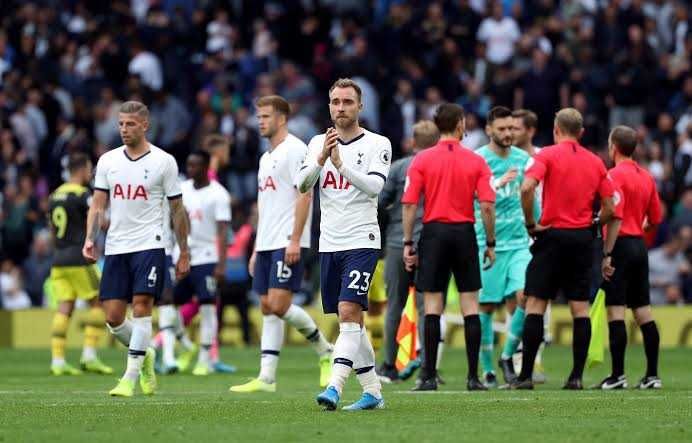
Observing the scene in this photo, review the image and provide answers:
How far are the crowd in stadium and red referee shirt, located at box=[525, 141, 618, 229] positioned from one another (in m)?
11.2

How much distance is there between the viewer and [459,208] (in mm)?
14648

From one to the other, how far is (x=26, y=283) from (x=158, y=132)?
3.85m

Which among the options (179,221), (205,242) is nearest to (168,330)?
(205,242)

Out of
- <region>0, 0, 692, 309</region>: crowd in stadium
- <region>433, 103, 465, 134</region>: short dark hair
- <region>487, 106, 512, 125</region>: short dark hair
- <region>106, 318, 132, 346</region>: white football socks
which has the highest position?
<region>0, 0, 692, 309</region>: crowd in stadium

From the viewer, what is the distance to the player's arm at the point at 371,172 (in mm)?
12146

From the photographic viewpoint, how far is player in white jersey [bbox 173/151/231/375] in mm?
19094

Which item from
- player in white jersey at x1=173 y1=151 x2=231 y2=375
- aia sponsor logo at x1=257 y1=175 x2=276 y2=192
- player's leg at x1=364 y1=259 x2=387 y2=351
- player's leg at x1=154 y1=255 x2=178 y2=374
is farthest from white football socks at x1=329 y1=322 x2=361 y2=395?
player's leg at x1=154 y1=255 x2=178 y2=374

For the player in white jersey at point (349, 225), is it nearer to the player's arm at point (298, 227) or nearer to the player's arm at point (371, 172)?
the player's arm at point (371, 172)

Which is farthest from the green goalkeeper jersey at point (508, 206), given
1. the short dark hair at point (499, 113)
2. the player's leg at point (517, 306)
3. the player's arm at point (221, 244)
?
the player's arm at point (221, 244)

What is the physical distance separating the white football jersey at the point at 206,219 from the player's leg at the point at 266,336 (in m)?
3.46

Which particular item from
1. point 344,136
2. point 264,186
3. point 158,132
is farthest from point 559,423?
point 158,132

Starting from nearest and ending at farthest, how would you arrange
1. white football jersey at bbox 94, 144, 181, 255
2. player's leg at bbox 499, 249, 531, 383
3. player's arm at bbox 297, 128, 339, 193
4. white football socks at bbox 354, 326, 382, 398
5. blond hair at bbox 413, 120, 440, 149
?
player's arm at bbox 297, 128, 339, 193 → white football socks at bbox 354, 326, 382, 398 → white football jersey at bbox 94, 144, 181, 255 → player's leg at bbox 499, 249, 531, 383 → blond hair at bbox 413, 120, 440, 149

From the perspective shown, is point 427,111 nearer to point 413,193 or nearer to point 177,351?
point 177,351

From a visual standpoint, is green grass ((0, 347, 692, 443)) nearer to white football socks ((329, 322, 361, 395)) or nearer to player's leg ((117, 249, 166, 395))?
white football socks ((329, 322, 361, 395))
